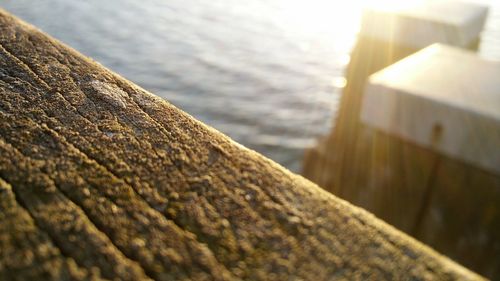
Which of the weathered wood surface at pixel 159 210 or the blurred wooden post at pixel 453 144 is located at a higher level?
the weathered wood surface at pixel 159 210

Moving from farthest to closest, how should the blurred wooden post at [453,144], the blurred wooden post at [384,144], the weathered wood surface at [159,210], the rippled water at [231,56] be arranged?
the rippled water at [231,56], the blurred wooden post at [384,144], the blurred wooden post at [453,144], the weathered wood surface at [159,210]

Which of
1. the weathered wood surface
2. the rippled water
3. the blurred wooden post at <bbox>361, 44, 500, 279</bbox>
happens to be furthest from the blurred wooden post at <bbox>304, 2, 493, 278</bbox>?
the rippled water

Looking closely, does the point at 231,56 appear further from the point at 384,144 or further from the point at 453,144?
the point at 453,144

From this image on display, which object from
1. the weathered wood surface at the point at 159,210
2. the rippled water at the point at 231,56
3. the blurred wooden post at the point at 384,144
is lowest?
the rippled water at the point at 231,56

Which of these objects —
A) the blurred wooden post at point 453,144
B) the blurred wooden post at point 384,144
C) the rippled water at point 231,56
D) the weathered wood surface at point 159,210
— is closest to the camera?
the weathered wood surface at point 159,210

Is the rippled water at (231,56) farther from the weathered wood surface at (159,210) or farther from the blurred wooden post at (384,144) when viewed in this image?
the weathered wood surface at (159,210)

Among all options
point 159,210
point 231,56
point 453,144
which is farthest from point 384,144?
point 231,56

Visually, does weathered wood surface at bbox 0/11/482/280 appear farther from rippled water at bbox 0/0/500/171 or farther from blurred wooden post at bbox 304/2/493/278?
rippled water at bbox 0/0/500/171

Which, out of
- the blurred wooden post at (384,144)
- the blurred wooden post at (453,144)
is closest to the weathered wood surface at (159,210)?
the blurred wooden post at (453,144)
